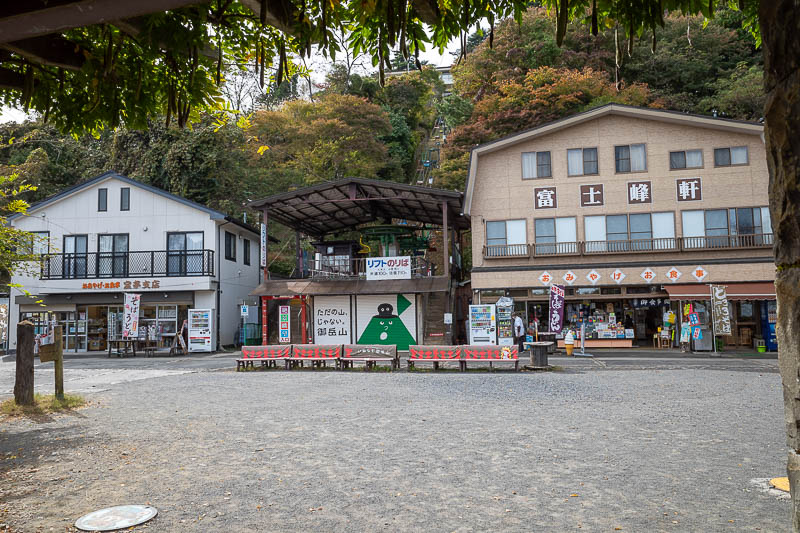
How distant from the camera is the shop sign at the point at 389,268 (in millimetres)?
25328

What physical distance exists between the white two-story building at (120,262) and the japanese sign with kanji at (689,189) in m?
20.5

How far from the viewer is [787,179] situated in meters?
2.51

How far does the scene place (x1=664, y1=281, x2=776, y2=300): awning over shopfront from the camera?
22422 millimetres

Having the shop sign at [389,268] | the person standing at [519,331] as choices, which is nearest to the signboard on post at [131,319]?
the shop sign at [389,268]

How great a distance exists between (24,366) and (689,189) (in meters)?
24.2

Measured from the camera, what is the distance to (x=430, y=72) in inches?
1716

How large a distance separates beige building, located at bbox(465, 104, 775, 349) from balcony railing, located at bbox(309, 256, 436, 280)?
2469 mm

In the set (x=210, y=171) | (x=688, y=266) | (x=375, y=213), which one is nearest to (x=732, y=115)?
(x=688, y=266)

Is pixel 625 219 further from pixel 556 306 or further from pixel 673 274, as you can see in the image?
pixel 556 306

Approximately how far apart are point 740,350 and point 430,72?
29342mm

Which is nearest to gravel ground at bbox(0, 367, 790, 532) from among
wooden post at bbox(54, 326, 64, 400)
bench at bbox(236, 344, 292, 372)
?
wooden post at bbox(54, 326, 64, 400)

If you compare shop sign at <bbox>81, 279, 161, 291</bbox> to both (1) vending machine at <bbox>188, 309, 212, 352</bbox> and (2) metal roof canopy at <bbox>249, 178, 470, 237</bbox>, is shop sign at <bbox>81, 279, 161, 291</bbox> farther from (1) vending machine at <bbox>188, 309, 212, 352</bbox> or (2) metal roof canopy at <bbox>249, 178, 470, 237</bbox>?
(2) metal roof canopy at <bbox>249, 178, 470, 237</bbox>

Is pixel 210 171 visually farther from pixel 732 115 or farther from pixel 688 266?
pixel 732 115

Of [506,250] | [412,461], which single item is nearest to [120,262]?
[506,250]
